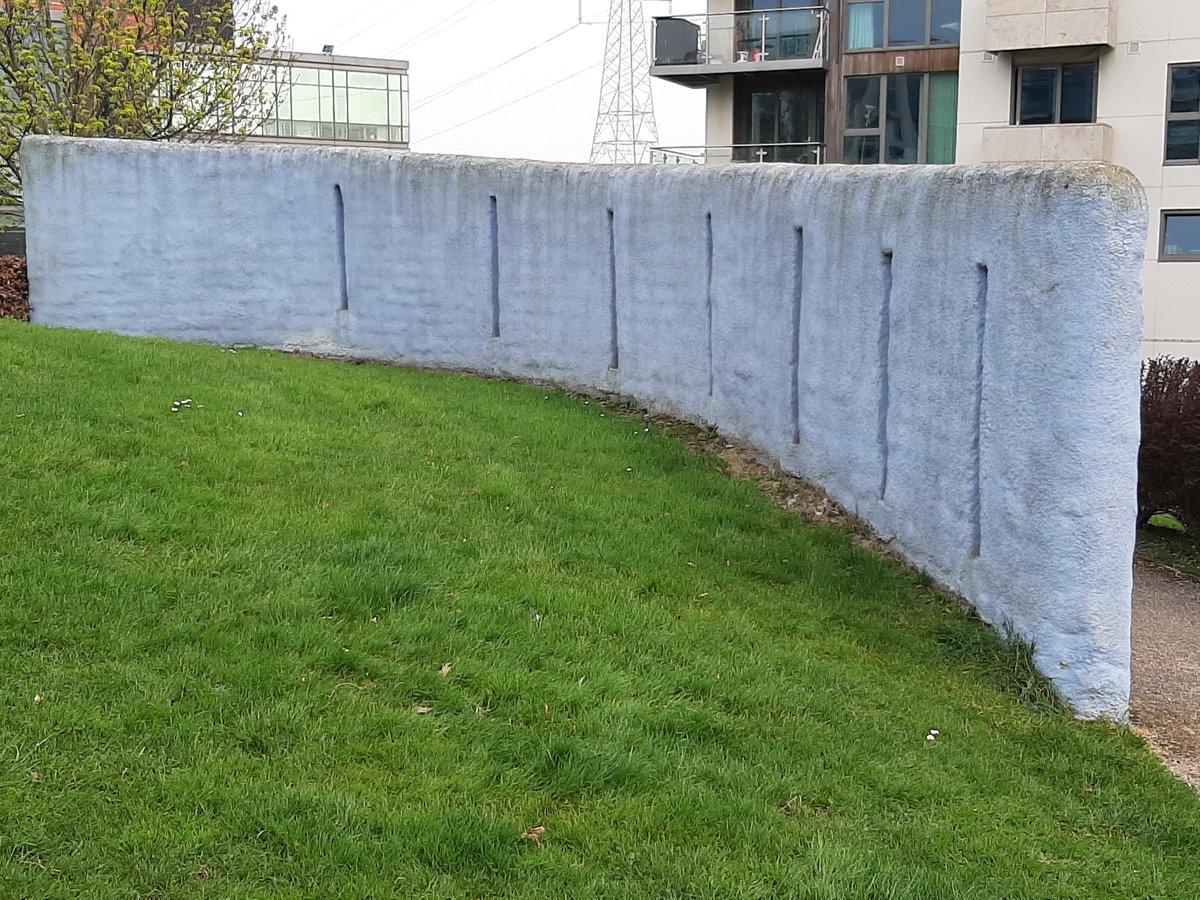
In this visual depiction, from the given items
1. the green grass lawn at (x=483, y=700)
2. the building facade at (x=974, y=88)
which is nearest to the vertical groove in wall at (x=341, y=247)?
the green grass lawn at (x=483, y=700)

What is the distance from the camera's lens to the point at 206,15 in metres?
17.4

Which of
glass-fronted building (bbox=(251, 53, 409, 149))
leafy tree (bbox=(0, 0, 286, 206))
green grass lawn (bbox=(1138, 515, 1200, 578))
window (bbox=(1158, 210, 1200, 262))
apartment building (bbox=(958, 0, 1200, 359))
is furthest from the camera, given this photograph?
glass-fronted building (bbox=(251, 53, 409, 149))

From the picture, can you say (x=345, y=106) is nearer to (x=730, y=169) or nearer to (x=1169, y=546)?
(x=730, y=169)

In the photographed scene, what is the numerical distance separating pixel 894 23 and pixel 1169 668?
23.4m

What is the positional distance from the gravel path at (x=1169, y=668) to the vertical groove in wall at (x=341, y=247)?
24.6 ft

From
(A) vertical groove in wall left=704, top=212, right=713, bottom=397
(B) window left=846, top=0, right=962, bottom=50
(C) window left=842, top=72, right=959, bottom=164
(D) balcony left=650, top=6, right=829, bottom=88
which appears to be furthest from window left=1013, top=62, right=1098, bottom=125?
(A) vertical groove in wall left=704, top=212, right=713, bottom=397

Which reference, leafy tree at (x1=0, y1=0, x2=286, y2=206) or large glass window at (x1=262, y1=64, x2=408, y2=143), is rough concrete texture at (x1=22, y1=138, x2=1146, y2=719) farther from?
large glass window at (x1=262, y1=64, x2=408, y2=143)

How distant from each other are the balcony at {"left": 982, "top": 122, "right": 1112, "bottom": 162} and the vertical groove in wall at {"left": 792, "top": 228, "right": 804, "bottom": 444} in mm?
17699

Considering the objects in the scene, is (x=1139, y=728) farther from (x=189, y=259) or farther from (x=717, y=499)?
(x=189, y=259)

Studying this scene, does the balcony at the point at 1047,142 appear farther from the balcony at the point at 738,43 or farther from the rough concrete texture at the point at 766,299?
the rough concrete texture at the point at 766,299

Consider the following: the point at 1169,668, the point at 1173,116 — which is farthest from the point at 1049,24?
the point at 1169,668

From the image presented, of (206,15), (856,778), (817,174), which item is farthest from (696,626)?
(206,15)

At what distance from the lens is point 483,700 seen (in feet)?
16.4

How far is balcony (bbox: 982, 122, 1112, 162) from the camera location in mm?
24900
